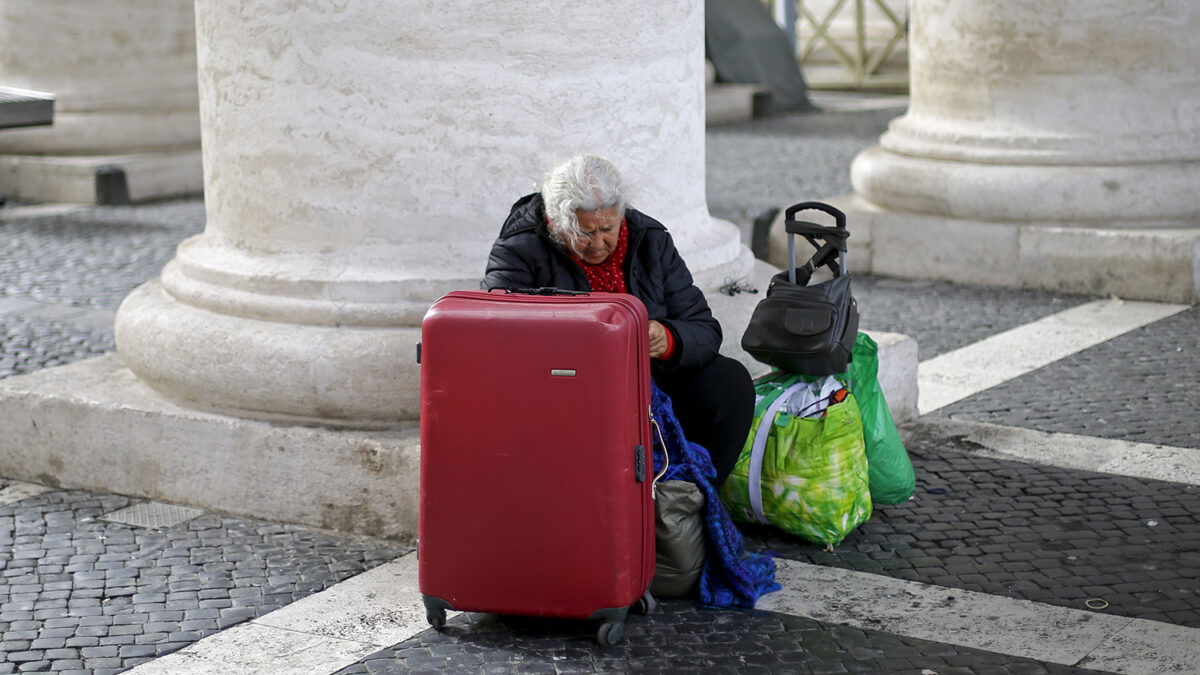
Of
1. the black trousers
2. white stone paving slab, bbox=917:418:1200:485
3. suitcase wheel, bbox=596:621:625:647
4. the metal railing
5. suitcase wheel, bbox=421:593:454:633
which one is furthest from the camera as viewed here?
the metal railing

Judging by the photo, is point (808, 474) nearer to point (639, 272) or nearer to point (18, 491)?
point (639, 272)

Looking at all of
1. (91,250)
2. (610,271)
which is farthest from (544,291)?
(91,250)

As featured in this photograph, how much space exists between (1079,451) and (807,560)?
1.23 m

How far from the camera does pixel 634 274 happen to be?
394 cm

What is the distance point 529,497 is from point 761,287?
170 cm

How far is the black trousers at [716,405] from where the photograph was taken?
3986 mm

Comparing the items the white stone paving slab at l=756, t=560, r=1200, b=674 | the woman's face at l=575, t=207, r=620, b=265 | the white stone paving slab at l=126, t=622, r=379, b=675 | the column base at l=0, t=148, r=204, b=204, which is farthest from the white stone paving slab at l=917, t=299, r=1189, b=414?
the column base at l=0, t=148, r=204, b=204

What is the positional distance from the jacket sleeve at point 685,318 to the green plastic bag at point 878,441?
49 cm

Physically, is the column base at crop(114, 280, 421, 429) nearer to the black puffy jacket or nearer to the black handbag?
the black puffy jacket

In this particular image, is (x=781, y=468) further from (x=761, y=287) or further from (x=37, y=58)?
(x=37, y=58)

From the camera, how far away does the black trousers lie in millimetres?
3986

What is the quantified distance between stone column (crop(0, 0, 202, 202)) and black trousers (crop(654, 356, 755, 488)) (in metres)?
7.11

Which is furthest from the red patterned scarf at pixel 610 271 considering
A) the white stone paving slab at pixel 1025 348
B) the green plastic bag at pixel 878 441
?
the white stone paving slab at pixel 1025 348

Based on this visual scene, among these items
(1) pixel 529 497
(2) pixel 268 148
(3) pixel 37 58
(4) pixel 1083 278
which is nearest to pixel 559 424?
(1) pixel 529 497
